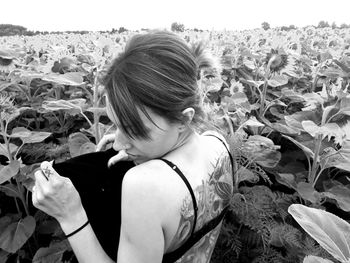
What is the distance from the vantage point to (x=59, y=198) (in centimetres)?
117

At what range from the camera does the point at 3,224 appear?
194cm

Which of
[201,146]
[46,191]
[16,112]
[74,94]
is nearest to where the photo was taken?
[46,191]

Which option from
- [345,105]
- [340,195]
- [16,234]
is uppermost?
[345,105]

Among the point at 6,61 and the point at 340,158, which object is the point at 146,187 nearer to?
the point at 340,158

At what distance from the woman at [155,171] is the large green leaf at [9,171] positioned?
0.49 meters

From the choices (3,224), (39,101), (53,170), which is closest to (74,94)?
(39,101)

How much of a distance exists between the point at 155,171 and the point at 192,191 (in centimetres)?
14

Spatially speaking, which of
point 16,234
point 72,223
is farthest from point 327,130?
point 16,234

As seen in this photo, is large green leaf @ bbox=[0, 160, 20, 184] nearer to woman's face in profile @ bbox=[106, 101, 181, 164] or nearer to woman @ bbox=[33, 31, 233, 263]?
woman @ bbox=[33, 31, 233, 263]

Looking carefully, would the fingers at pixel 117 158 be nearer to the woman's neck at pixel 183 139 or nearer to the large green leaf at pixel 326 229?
the woman's neck at pixel 183 139

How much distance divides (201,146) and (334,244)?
1.98ft

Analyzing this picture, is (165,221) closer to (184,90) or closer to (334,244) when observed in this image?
(184,90)

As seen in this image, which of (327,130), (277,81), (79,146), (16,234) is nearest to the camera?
(327,130)

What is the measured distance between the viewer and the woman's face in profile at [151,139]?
105 centimetres
